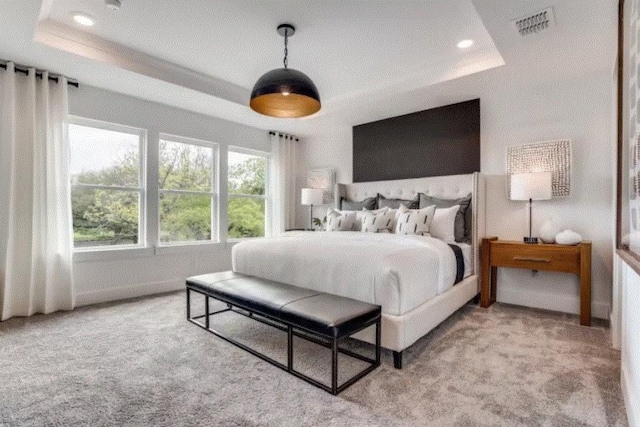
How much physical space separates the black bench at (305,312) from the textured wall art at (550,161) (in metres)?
2.64

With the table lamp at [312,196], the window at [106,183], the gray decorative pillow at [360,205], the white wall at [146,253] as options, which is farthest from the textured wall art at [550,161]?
the window at [106,183]

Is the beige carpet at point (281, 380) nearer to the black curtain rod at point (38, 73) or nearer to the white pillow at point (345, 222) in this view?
the white pillow at point (345, 222)

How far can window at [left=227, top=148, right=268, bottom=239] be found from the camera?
518 centimetres

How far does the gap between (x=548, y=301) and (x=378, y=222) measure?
1974 mm

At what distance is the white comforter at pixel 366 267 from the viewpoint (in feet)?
7.18

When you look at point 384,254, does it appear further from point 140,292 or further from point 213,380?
point 140,292

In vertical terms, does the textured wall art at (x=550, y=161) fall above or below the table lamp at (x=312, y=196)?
above

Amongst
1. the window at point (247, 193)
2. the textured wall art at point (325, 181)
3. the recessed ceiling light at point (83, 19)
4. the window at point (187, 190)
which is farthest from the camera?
the textured wall art at point (325, 181)

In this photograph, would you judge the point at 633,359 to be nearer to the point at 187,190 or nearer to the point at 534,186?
the point at 534,186

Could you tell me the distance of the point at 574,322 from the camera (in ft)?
10.0

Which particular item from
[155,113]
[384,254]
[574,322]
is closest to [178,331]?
[384,254]

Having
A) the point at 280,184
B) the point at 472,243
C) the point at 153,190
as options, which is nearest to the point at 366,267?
the point at 472,243

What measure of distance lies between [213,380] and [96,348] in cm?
114

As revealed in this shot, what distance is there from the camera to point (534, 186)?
3205mm
